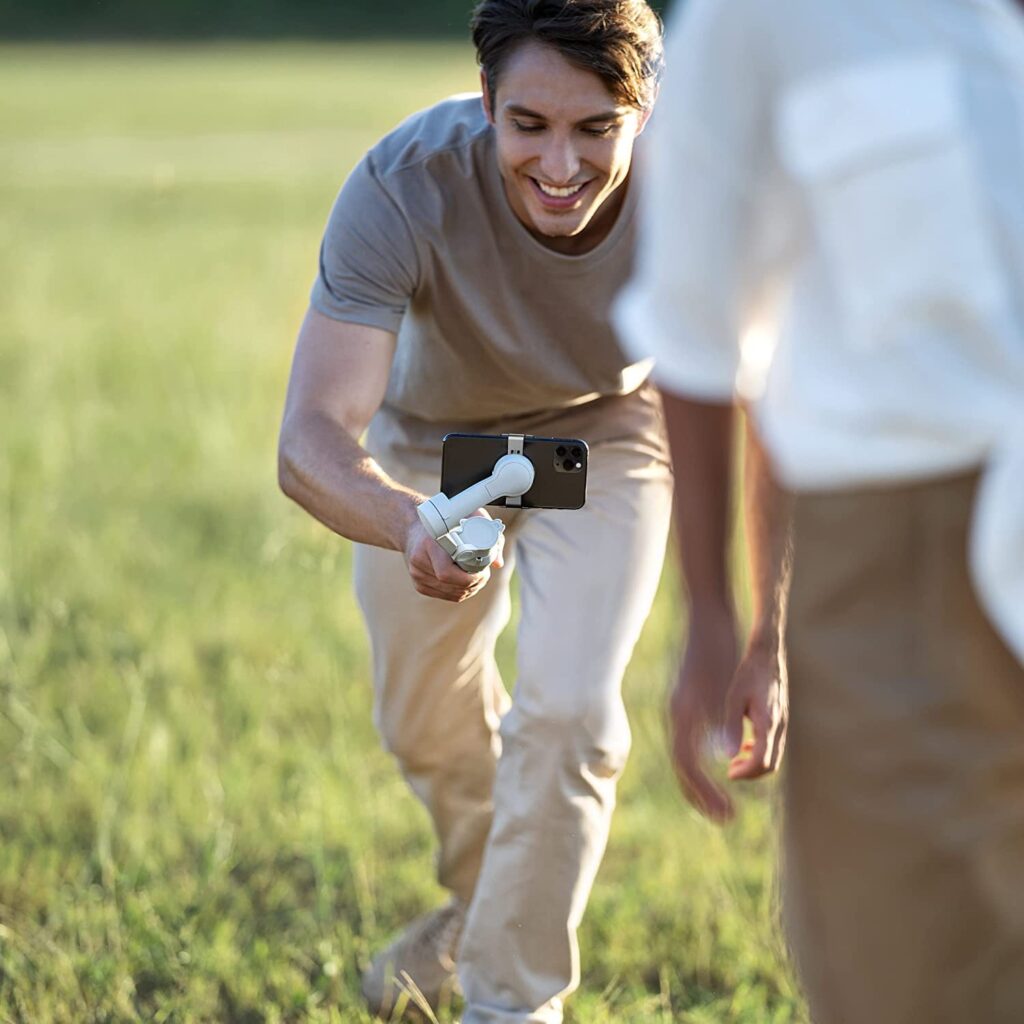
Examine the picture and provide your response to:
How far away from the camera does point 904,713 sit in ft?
6.57

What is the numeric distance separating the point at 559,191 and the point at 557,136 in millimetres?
100

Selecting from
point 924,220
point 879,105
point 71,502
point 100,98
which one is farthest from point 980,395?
point 100,98

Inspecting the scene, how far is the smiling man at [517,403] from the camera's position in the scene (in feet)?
11.0

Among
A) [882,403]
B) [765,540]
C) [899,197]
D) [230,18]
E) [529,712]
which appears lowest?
[529,712]

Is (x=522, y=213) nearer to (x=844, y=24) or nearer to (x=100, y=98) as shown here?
(x=844, y=24)

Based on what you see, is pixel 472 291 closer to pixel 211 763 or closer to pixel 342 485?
pixel 342 485

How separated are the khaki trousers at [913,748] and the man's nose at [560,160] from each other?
57.4 inches

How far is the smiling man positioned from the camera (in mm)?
3355

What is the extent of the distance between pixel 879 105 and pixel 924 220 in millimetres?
127

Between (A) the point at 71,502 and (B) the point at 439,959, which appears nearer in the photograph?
(B) the point at 439,959

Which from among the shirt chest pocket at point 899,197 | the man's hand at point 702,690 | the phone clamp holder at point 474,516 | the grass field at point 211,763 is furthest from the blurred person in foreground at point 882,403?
the grass field at point 211,763

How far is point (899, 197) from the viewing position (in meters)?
1.93

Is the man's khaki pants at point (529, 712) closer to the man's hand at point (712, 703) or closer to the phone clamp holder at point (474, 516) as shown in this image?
the phone clamp holder at point (474, 516)

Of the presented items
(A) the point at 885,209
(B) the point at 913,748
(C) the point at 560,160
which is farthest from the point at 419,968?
(A) the point at 885,209
